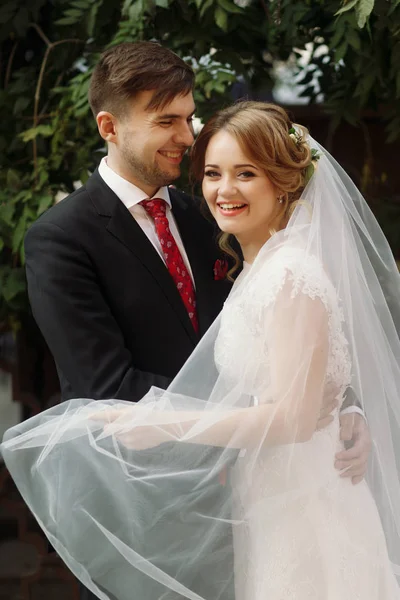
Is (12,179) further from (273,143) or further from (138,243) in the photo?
(273,143)

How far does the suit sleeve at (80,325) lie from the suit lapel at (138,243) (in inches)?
5.6

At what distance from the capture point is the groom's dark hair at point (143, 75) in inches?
116

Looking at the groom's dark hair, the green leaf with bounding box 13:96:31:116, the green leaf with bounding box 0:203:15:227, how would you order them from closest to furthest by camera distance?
the groom's dark hair
the green leaf with bounding box 0:203:15:227
the green leaf with bounding box 13:96:31:116

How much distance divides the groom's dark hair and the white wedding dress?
0.73 metres

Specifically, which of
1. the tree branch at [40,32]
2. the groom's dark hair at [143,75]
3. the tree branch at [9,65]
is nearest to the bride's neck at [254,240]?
the groom's dark hair at [143,75]

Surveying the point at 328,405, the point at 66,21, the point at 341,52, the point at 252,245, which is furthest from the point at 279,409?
the point at 66,21

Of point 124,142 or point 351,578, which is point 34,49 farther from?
point 351,578

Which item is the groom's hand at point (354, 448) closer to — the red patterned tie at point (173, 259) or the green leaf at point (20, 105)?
the red patterned tie at point (173, 259)

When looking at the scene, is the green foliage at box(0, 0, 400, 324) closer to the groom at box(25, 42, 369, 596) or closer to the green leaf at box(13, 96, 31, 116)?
the green leaf at box(13, 96, 31, 116)

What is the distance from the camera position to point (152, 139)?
2977 mm

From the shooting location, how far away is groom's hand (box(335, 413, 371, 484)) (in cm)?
260

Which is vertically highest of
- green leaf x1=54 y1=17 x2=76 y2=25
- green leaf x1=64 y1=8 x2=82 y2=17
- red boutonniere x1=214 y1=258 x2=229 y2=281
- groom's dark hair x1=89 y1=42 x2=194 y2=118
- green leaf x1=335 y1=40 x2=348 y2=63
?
green leaf x1=335 y1=40 x2=348 y2=63

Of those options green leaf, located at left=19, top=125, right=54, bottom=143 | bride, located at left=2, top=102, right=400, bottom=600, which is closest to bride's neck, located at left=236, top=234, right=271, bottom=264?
bride, located at left=2, top=102, right=400, bottom=600

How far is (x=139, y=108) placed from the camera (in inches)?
117
